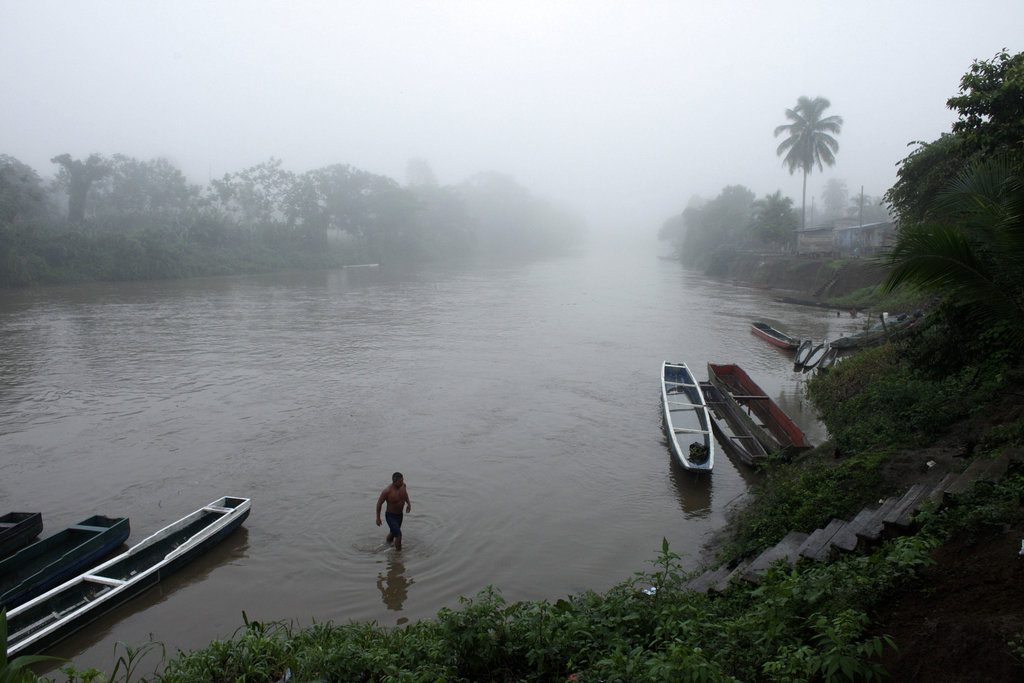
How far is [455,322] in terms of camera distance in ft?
97.0

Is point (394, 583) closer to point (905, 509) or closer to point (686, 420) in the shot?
point (905, 509)

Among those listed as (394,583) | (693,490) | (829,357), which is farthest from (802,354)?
(394,583)

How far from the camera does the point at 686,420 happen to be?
13664mm

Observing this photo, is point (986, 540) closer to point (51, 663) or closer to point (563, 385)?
point (51, 663)

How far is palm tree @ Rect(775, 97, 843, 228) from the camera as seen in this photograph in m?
49.9

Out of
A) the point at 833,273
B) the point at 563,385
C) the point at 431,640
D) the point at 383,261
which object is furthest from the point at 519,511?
the point at 383,261

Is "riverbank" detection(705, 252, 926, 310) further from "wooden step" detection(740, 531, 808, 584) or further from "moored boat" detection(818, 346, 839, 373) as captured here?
"wooden step" detection(740, 531, 808, 584)

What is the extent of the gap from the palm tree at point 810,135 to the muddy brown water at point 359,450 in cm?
2607

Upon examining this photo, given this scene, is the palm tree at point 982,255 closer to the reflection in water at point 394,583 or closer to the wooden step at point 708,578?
the wooden step at point 708,578

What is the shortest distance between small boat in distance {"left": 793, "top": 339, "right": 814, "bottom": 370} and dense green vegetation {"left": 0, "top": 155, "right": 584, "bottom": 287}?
42508 millimetres

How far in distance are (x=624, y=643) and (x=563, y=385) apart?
1380 centimetres

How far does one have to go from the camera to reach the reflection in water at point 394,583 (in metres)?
7.96

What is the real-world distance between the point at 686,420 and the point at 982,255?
7.72 meters

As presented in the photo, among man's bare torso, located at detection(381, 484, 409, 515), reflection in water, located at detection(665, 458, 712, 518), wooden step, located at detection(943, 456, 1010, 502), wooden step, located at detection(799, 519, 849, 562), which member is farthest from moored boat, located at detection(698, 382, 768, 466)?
man's bare torso, located at detection(381, 484, 409, 515)
